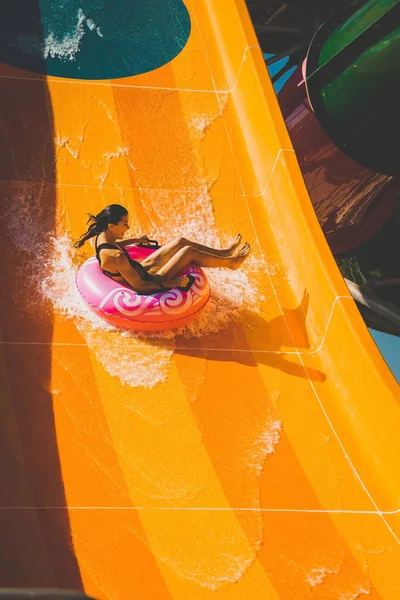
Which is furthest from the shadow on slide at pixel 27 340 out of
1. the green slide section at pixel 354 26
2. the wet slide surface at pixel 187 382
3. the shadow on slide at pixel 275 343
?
the green slide section at pixel 354 26

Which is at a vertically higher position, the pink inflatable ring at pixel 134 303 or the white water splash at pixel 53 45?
the pink inflatable ring at pixel 134 303

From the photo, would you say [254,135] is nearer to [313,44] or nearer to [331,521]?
[313,44]

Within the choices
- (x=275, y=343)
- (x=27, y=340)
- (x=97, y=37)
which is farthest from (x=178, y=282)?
(x=97, y=37)

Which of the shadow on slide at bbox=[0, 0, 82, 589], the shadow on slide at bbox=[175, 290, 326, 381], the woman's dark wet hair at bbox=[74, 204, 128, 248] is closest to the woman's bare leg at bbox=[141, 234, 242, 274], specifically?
the woman's dark wet hair at bbox=[74, 204, 128, 248]

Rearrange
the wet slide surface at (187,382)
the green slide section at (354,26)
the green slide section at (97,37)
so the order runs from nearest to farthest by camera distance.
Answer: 1. the wet slide surface at (187,382)
2. the green slide section at (97,37)
3. the green slide section at (354,26)

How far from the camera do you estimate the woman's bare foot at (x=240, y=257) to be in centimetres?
470

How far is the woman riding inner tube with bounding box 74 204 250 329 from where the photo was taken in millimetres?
4379

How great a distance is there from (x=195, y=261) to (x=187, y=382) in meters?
0.82

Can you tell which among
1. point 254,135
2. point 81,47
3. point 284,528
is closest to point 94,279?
point 284,528

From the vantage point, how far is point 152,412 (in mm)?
3955

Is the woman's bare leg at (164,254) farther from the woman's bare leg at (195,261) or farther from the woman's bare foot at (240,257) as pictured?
the woman's bare foot at (240,257)

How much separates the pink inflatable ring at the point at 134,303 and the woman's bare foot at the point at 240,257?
35 cm

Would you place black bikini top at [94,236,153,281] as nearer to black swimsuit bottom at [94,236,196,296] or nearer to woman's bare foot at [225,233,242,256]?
black swimsuit bottom at [94,236,196,296]

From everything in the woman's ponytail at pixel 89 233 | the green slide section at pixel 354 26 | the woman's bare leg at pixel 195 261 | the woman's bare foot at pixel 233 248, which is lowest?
the woman's ponytail at pixel 89 233
